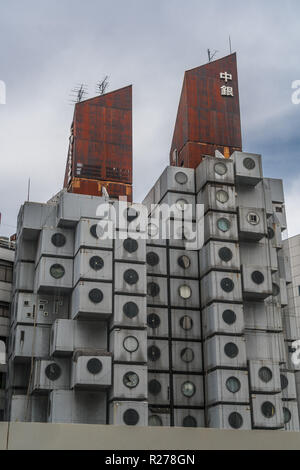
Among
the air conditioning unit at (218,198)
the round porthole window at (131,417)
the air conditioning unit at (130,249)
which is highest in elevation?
the air conditioning unit at (218,198)

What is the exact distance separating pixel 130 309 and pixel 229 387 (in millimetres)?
10109

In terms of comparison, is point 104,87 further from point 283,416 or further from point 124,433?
point 124,433

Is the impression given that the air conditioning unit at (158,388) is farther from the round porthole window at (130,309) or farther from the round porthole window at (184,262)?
the round porthole window at (184,262)

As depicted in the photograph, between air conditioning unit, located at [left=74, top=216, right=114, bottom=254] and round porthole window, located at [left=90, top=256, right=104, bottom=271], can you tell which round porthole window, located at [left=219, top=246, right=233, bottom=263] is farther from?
round porthole window, located at [left=90, top=256, right=104, bottom=271]

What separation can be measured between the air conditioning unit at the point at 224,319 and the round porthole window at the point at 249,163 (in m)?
13.5

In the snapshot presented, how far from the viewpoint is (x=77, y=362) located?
4956 centimetres

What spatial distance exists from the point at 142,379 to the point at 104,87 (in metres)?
47.5

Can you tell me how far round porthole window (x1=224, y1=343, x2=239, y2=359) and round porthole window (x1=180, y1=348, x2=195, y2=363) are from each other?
322 cm

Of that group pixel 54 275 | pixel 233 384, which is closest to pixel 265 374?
pixel 233 384

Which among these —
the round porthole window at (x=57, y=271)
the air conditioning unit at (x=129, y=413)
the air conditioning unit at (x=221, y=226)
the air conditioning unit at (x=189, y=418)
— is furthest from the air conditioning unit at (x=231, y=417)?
the round porthole window at (x=57, y=271)

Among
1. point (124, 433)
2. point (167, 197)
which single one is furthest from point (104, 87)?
point (124, 433)

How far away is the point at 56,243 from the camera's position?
2169 inches

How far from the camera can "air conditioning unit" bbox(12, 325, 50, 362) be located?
174 feet

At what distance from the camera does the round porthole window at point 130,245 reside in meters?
54.0
